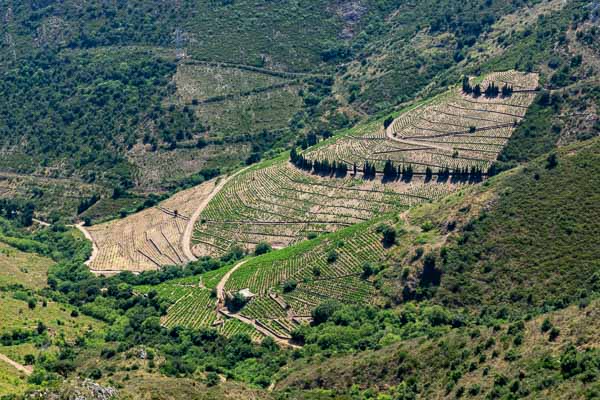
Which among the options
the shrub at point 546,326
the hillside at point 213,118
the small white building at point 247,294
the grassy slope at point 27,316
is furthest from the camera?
the hillside at point 213,118

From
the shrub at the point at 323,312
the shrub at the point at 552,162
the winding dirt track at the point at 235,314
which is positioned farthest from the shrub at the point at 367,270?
the shrub at the point at 552,162

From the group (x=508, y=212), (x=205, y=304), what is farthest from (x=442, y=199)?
(x=205, y=304)

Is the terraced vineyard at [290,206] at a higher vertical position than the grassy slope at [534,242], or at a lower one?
lower

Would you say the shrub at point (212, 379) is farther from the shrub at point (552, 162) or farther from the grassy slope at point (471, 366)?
the shrub at point (552, 162)

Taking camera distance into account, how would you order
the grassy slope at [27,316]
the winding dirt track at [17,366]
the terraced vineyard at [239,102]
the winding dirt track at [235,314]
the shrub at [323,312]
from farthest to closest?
the terraced vineyard at [239,102], the shrub at [323,312], the winding dirt track at [235,314], the grassy slope at [27,316], the winding dirt track at [17,366]

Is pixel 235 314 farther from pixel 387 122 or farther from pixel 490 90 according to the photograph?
pixel 490 90

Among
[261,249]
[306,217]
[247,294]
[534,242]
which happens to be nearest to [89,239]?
[261,249]
